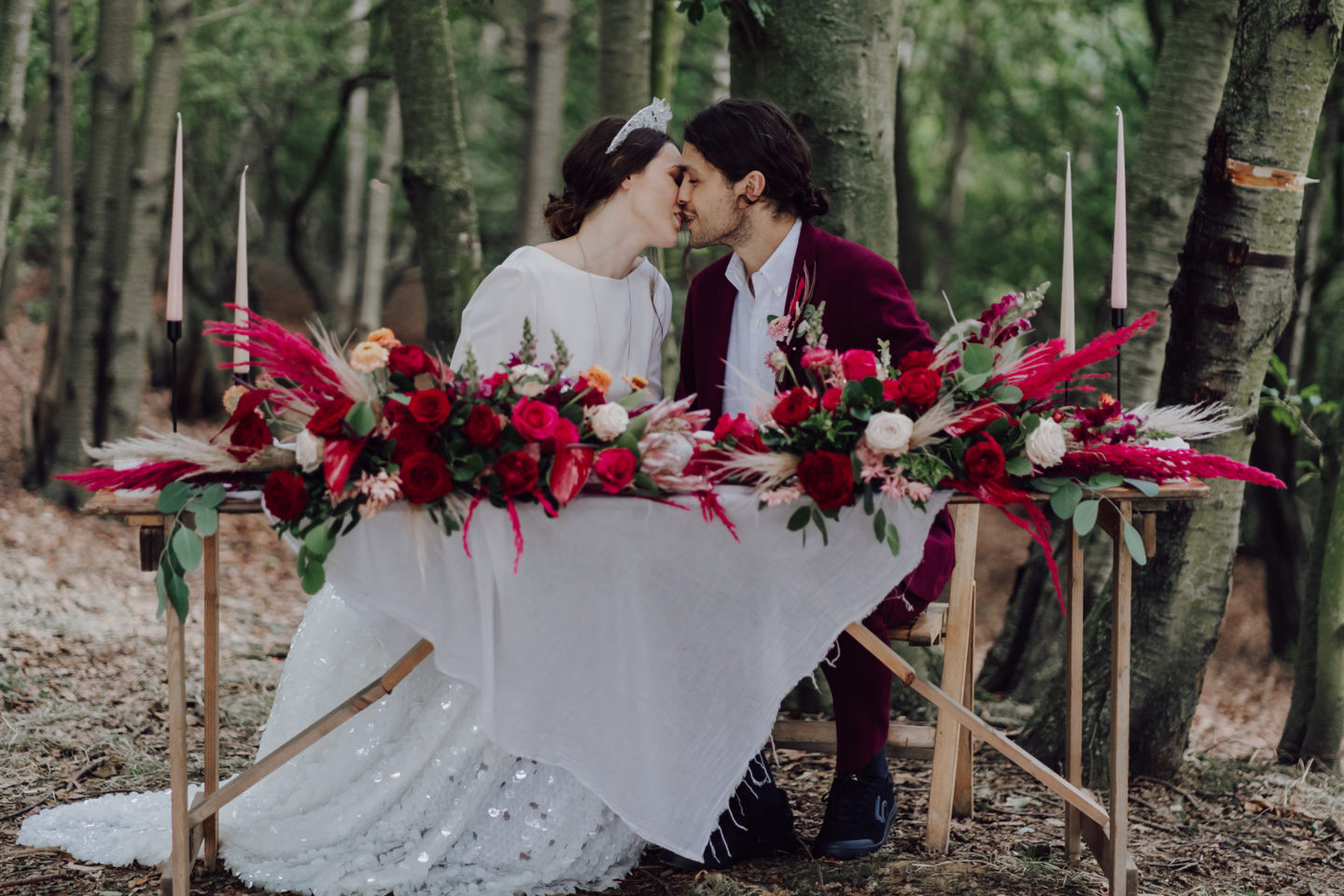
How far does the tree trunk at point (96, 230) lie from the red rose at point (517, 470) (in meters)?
6.76

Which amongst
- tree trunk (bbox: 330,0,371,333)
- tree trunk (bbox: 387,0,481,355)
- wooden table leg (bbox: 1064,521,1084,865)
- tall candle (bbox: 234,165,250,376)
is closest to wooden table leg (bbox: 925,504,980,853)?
wooden table leg (bbox: 1064,521,1084,865)

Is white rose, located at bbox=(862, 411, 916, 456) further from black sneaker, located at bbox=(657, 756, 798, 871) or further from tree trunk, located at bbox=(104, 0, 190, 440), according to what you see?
tree trunk, located at bbox=(104, 0, 190, 440)

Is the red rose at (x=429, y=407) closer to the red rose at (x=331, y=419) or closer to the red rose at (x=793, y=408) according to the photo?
the red rose at (x=331, y=419)

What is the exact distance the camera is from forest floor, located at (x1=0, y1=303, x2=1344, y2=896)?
A: 10.1 feet

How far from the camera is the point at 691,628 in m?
2.77

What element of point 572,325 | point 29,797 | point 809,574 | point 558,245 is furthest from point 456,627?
point 29,797

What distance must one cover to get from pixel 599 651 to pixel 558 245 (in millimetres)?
1343

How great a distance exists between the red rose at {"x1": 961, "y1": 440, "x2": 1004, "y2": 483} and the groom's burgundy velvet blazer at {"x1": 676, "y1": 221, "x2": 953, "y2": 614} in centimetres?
63

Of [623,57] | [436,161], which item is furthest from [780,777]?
[623,57]

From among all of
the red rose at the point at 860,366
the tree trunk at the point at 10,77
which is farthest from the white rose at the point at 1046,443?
the tree trunk at the point at 10,77

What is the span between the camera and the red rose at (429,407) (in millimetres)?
2451

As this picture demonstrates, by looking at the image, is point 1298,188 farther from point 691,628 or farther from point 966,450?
point 691,628

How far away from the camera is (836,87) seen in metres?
4.20

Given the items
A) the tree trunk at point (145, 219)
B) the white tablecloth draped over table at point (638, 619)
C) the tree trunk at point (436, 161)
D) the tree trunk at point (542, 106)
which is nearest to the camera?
the white tablecloth draped over table at point (638, 619)
